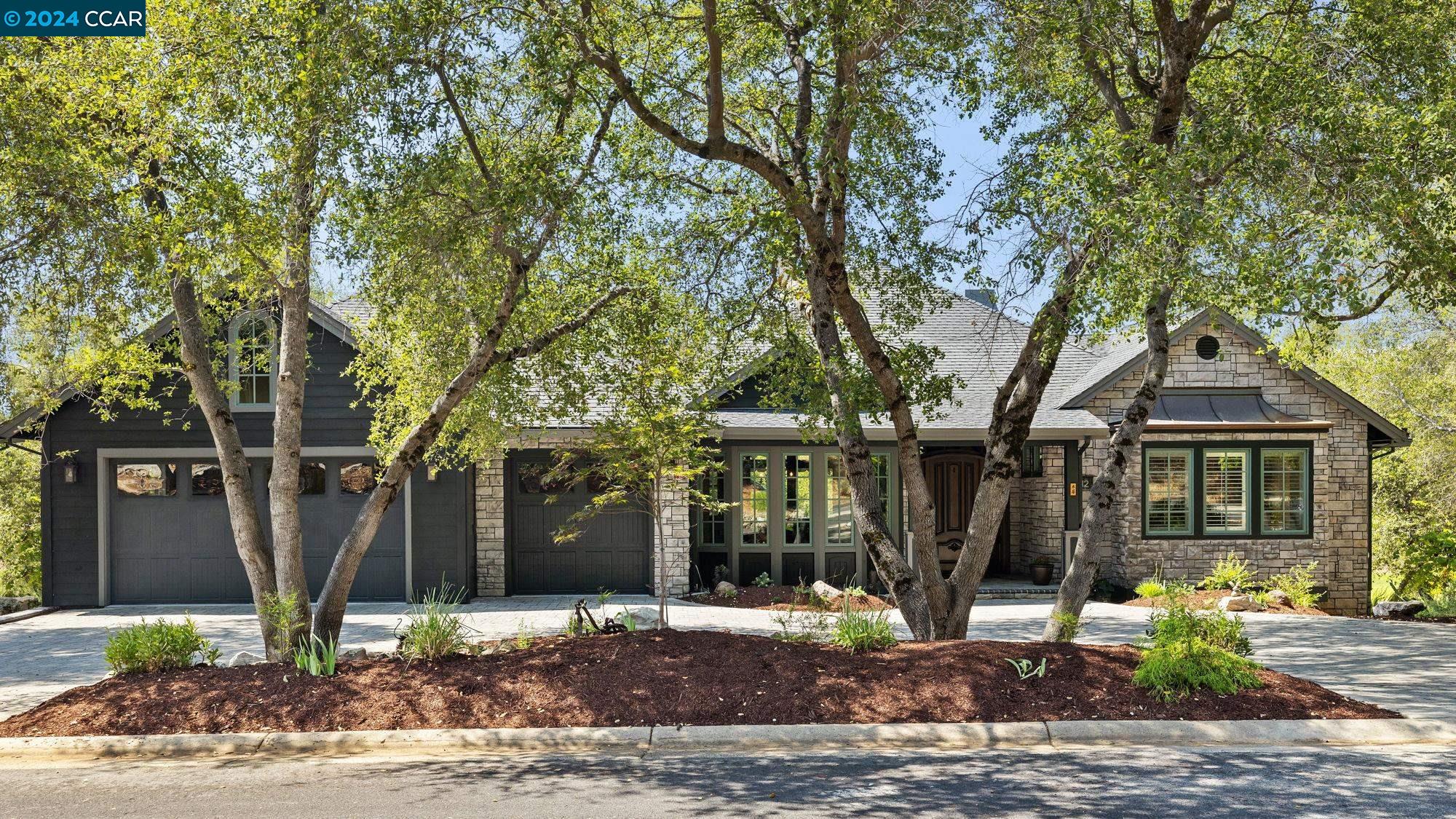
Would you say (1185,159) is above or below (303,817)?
above

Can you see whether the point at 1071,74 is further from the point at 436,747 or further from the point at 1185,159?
the point at 436,747

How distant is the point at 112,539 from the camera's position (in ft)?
51.6

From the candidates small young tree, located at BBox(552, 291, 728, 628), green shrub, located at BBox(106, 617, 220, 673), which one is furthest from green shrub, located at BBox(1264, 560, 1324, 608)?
green shrub, located at BBox(106, 617, 220, 673)

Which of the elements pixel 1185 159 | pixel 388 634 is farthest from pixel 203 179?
pixel 1185 159

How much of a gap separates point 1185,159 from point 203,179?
7023 millimetres

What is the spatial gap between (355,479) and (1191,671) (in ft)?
38.4

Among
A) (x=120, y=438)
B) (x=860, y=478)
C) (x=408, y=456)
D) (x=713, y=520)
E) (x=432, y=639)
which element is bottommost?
(x=432, y=639)

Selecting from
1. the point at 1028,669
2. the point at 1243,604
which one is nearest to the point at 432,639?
the point at 1028,669

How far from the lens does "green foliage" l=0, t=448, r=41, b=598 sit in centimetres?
2067

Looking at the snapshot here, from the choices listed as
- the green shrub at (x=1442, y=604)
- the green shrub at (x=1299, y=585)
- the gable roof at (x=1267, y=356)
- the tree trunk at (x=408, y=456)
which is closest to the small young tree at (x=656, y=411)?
the tree trunk at (x=408, y=456)

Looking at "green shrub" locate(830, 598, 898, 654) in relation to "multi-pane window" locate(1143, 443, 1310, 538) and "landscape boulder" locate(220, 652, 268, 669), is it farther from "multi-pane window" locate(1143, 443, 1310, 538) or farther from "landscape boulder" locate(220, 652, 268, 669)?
"multi-pane window" locate(1143, 443, 1310, 538)

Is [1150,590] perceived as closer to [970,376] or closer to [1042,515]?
[1042,515]

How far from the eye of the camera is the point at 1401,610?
15352mm

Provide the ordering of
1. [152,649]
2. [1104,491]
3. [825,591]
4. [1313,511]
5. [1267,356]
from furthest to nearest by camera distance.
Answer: [1267,356], [1313,511], [825,591], [1104,491], [152,649]
